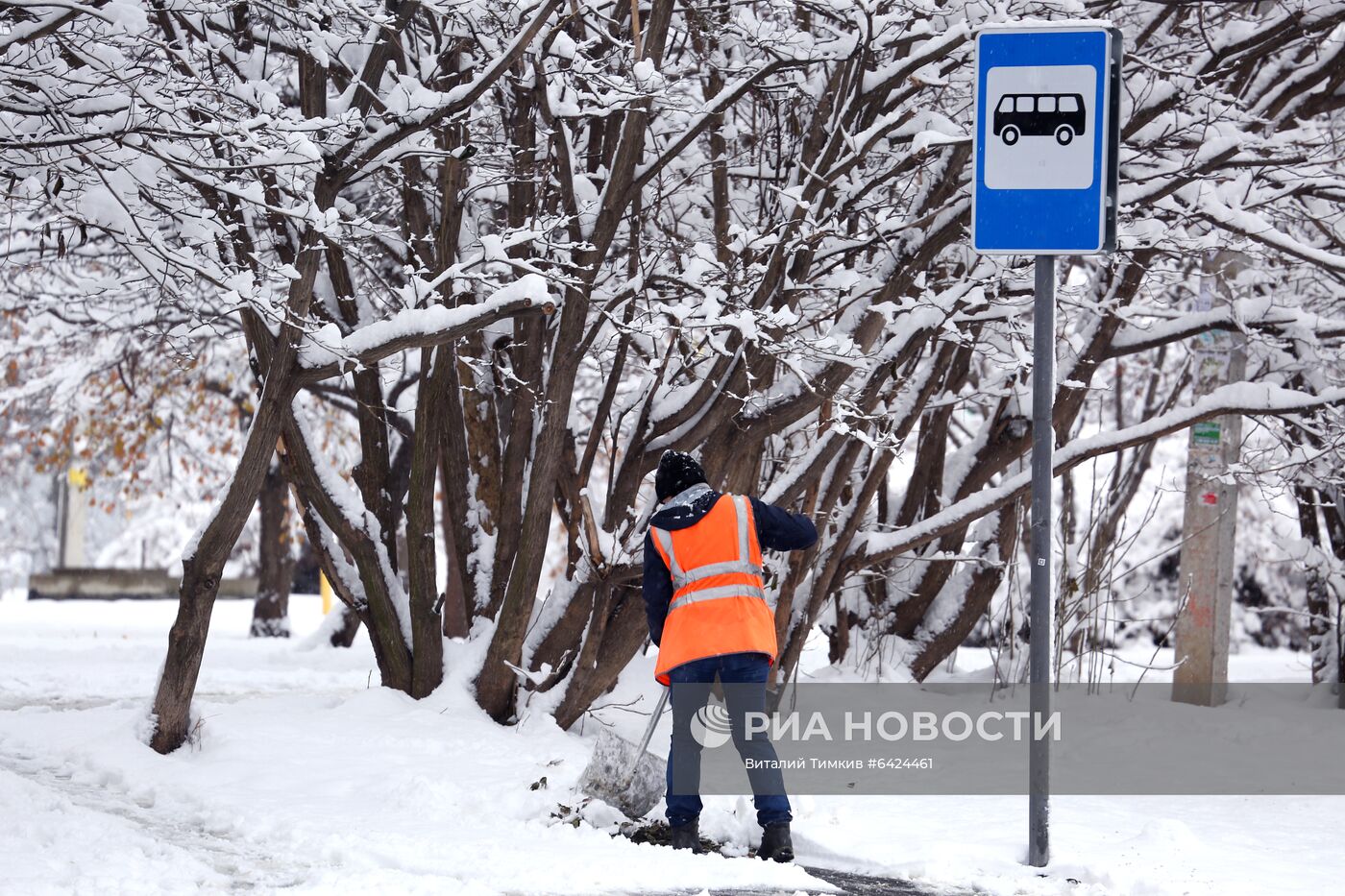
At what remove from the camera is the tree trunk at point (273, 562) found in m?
17.8

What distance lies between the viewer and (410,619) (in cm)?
791

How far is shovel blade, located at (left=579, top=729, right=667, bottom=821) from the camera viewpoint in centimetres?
Answer: 593

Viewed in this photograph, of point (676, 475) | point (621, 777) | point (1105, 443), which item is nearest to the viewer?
point (676, 475)

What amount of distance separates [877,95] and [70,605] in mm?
27106

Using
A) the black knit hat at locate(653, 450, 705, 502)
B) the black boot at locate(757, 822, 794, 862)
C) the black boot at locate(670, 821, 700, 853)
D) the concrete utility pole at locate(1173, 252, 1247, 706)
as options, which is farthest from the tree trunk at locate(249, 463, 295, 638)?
the black boot at locate(757, 822, 794, 862)

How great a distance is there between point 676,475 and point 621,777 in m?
1.34

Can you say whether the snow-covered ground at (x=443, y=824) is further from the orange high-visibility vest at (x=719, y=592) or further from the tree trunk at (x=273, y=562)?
the tree trunk at (x=273, y=562)

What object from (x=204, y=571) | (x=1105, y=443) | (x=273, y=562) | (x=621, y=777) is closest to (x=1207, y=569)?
(x=1105, y=443)

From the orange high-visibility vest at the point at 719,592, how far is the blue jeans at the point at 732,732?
65 mm

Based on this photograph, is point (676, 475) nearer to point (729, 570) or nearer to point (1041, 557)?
point (729, 570)

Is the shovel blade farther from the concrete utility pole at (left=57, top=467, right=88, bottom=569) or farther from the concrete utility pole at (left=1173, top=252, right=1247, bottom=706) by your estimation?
the concrete utility pole at (left=57, top=467, right=88, bottom=569)

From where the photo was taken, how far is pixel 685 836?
5469 millimetres

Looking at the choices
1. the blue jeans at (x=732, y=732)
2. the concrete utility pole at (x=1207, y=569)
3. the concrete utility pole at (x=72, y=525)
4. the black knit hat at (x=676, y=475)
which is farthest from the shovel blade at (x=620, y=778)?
the concrete utility pole at (x=72, y=525)

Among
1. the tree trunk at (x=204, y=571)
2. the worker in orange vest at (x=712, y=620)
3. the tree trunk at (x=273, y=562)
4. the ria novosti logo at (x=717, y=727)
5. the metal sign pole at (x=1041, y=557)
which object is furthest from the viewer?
→ the tree trunk at (x=273, y=562)
